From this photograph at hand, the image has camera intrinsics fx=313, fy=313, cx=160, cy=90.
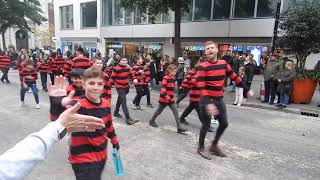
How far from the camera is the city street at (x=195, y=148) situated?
189 inches

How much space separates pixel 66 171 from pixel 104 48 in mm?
25239

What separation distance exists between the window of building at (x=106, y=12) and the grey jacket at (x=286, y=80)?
20745 millimetres

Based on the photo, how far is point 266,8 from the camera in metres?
17.0

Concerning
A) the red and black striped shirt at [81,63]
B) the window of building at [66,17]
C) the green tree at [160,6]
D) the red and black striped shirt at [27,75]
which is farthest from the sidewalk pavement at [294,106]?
the window of building at [66,17]

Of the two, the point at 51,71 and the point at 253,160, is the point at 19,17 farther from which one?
the point at 253,160

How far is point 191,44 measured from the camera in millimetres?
21203

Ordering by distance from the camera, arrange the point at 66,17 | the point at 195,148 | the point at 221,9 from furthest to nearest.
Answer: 1. the point at 66,17
2. the point at 221,9
3. the point at 195,148

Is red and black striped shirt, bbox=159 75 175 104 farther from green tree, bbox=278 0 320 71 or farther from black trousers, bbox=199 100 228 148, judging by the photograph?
green tree, bbox=278 0 320 71

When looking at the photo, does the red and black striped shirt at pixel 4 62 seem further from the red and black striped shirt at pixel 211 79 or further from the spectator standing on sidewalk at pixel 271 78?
the red and black striped shirt at pixel 211 79

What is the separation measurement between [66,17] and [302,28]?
28.8 metres

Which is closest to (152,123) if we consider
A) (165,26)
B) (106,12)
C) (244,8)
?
(244,8)

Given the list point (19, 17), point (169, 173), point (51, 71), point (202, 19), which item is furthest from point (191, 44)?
point (19, 17)

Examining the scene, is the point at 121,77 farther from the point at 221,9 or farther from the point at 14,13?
the point at 14,13

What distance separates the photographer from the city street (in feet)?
15.8
